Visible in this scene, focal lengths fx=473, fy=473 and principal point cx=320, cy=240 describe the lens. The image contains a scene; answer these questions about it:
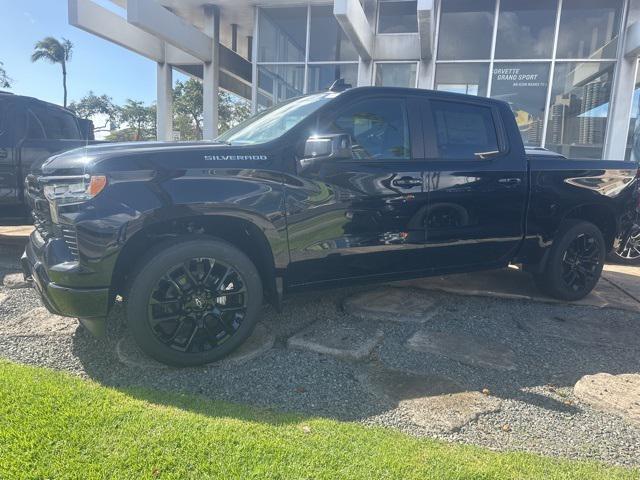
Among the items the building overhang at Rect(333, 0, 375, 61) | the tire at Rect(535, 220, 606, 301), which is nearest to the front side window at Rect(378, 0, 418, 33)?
the building overhang at Rect(333, 0, 375, 61)

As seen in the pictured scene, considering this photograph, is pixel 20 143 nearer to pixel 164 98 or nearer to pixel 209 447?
pixel 209 447

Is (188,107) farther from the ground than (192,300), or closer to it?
farther from the ground

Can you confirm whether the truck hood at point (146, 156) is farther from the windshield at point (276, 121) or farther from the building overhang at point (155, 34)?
the building overhang at point (155, 34)

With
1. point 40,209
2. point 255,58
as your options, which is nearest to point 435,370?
point 40,209

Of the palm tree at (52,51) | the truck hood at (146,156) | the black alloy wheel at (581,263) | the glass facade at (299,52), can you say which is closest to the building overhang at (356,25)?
the glass facade at (299,52)

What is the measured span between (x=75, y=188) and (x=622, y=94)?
13317mm

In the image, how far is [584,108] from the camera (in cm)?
1227

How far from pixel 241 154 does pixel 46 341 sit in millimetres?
1988

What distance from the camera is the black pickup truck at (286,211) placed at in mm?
2807

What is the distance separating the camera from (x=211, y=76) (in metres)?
15.0

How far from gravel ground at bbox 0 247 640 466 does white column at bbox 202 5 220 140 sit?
38.3ft

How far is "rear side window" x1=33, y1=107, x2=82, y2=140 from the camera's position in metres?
6.12

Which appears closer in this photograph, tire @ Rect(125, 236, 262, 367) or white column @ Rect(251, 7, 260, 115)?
tire @ Rect(125, 236, 262, 367)

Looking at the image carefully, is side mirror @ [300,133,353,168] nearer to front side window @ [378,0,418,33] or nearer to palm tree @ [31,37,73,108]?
front side window @ [378,0,418,33]
